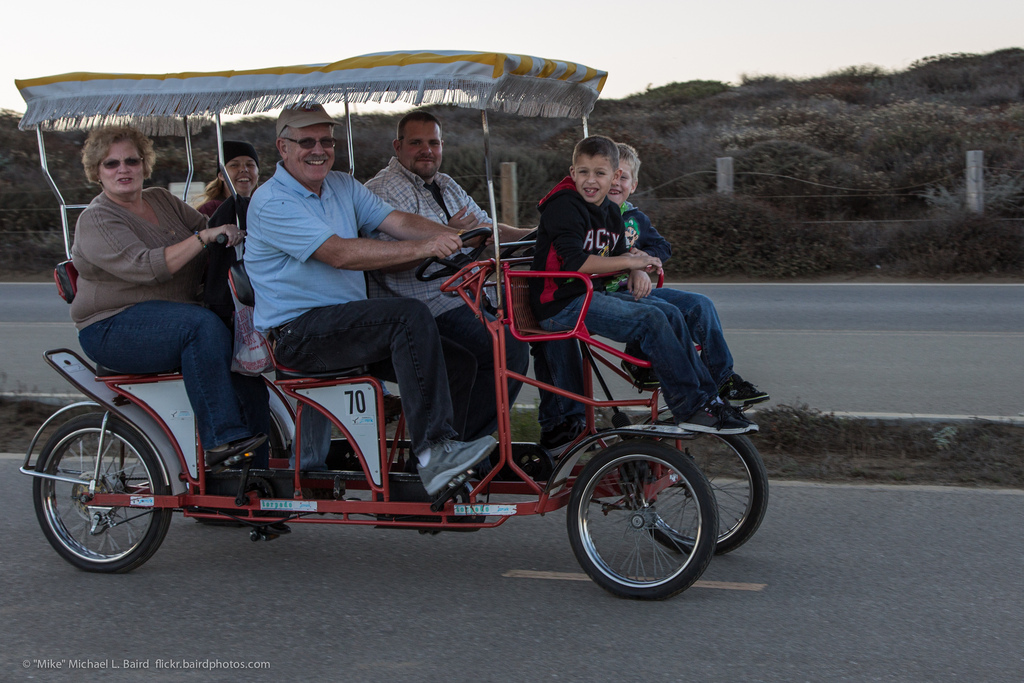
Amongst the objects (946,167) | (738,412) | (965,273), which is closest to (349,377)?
(738,412)

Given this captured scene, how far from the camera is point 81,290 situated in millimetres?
4551

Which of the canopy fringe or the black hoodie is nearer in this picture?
the canopy fringe

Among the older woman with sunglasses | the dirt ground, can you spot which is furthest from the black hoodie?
the dirt ground

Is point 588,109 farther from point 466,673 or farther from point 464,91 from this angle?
point 466,673

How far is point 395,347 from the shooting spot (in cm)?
419

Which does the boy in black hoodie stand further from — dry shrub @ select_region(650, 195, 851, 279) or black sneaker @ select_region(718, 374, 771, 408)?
dry shrub @ select_region(650, 195, 851, 279)

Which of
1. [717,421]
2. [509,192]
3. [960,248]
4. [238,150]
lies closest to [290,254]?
[717,421]

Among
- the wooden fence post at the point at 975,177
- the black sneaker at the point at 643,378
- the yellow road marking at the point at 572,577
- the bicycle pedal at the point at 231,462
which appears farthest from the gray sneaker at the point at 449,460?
the wooden fence post at the point at 975,177

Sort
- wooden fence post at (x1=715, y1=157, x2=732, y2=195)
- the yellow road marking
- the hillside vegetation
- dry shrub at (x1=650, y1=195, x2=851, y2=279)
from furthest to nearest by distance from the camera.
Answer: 1. wooden fence post at (x1=715, y1=157, x2=732, y2=195)
2. dry shrub at (x1=650, y1=195, x2=851, y2=279)
3. the hillside vegetation
4. the yellow road marking

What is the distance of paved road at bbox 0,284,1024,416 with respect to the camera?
757 cm

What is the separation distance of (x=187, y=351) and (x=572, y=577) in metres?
1.94

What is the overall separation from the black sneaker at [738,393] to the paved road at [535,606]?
28.5 inches

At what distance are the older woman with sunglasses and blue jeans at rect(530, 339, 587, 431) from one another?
1313mm

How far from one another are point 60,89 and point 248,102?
86 cm
